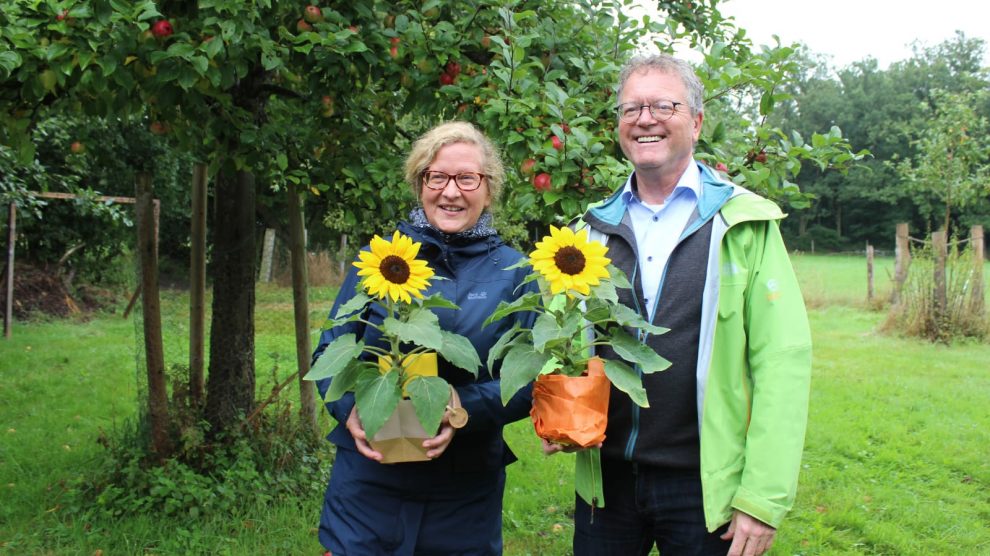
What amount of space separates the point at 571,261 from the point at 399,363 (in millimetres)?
458

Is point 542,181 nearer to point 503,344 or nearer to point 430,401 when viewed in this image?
point 503,344

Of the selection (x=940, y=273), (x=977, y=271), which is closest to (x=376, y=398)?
(x=940, y=273)

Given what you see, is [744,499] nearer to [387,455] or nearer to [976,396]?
[387,455]

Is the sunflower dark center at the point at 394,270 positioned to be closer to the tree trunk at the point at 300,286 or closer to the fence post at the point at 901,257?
the tree trunk at the point at 300,286

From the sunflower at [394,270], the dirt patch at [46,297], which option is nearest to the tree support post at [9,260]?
the dirt patch at [46,297]

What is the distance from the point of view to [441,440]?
182cm

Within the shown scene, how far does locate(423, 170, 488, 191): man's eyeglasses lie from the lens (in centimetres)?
206

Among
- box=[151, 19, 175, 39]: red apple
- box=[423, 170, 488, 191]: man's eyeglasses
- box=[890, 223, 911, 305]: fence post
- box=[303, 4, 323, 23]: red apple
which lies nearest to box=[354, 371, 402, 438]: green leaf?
box=[423, 170, 488, 191]: man's eyeglasses

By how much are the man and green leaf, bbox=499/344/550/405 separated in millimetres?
224

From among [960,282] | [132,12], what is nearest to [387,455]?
[132,12]

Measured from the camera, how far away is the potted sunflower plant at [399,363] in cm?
173

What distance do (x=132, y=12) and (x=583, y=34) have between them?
5.74 ft

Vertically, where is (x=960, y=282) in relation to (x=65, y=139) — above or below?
below

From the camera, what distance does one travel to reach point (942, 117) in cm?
1337
